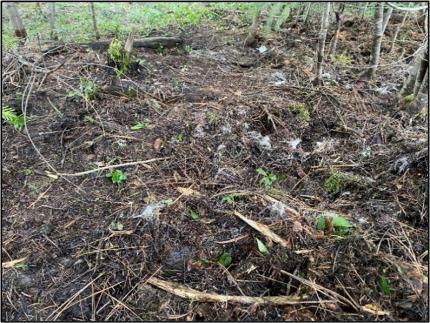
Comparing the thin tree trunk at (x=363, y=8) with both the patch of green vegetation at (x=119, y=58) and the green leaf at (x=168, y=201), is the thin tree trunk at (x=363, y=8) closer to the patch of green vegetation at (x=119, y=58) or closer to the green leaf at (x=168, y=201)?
the patch of green vegetation at (x=119, y=58)

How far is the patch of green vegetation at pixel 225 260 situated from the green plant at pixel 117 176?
1.25 m

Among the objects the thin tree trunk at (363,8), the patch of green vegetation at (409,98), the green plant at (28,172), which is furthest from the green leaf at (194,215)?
the thin tree trunk at (363,8)

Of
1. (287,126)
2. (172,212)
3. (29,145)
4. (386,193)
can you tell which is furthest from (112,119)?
(386,193)

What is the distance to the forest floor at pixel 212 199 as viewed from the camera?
245 centimetres

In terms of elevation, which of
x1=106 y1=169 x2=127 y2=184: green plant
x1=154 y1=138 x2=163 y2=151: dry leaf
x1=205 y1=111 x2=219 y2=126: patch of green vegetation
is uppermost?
x1=205 y1=111 x2=219 y2=126: patch of green vegetation

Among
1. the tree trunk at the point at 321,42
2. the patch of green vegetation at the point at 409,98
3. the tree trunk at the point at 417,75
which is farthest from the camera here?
the tree trunk at the point at 321,42

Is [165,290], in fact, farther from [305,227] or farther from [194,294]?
[305,227]

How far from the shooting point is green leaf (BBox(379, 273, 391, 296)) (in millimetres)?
2387

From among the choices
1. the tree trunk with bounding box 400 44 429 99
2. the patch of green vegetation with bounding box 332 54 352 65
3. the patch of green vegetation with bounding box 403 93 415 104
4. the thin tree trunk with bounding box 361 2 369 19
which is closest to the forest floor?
the patch of green vegetation with bounding box 403 93 415 104

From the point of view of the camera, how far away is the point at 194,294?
8.02ft

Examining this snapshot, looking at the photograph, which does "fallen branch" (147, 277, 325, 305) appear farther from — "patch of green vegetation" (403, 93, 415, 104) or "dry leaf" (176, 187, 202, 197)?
"patch of green vegetation" (403, 93, 415, 104)

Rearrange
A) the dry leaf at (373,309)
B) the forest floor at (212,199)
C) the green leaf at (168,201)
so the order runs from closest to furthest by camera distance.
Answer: the dry leaf at (373,309) < the forest floor at (212,199) < the green leaf at (168,201)

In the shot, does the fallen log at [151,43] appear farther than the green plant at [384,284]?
Yes

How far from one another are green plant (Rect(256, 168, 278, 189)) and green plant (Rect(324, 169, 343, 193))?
465mm
